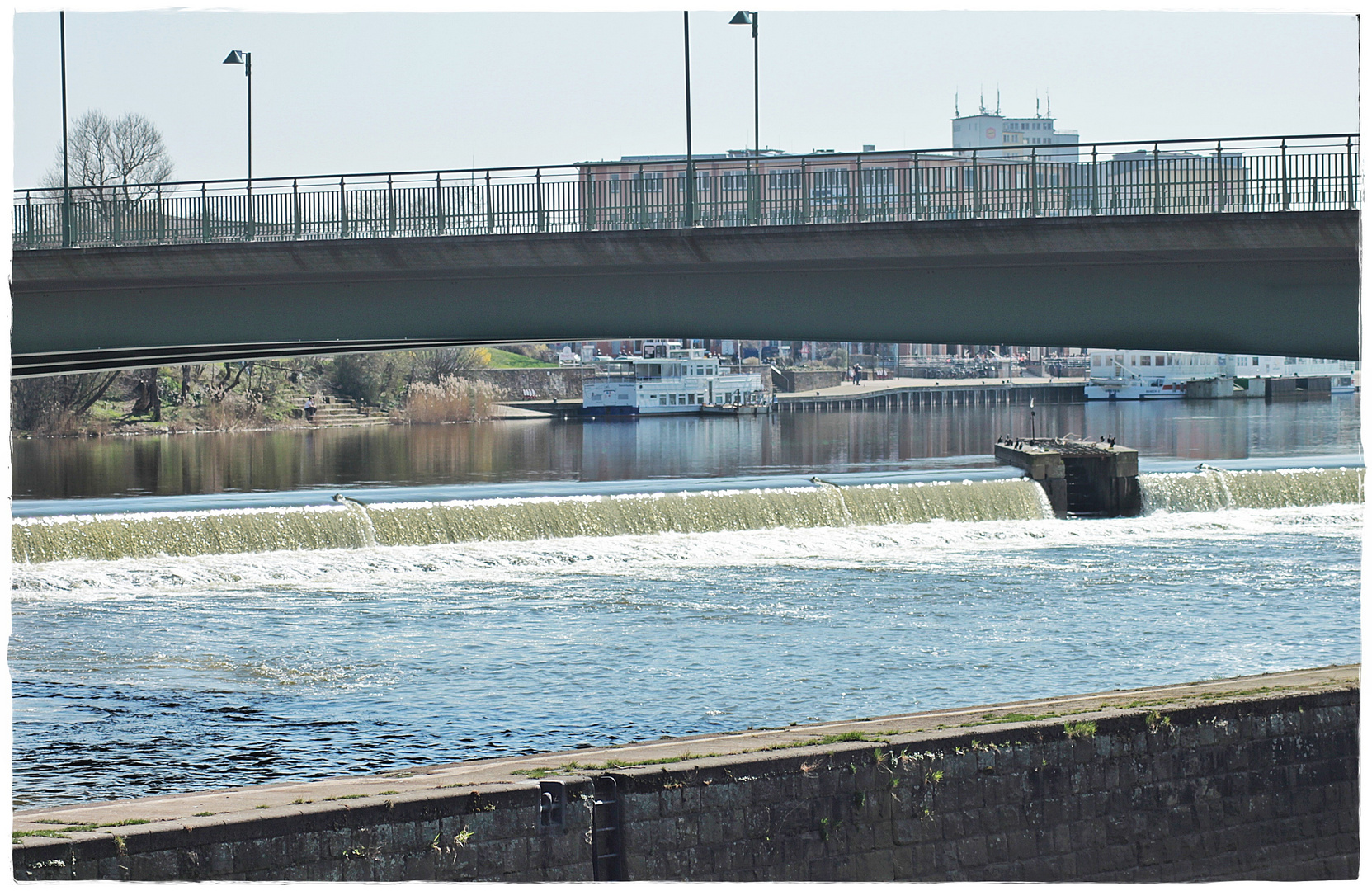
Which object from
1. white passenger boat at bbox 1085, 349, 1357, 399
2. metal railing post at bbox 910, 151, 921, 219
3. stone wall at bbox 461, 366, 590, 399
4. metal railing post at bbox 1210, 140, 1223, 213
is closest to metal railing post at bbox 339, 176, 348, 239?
metal railing post at bbox 910, 151, 921, 219

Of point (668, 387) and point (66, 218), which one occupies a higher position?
point (66, 218)

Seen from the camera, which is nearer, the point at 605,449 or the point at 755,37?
the point at 755,37

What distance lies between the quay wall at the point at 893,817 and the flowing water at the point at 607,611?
6.27 metres

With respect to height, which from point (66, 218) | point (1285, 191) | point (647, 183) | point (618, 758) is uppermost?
point (647, 183)

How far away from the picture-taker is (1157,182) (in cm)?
1864

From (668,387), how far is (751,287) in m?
64.8

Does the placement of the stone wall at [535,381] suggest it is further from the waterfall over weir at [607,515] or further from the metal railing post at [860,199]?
the metal railing post at [860,199]

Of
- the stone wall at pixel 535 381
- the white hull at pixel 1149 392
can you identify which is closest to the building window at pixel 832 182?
the stone wall at pixel 535 381

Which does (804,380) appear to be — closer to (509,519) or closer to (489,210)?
(509,519)

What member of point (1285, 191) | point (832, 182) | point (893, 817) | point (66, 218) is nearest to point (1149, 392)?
point (832, 182)

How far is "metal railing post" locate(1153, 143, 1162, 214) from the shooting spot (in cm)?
1866

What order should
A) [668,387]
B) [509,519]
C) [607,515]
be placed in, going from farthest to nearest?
[668,387] < [607,515] < [509,519]

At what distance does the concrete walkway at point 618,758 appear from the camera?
7973 mm

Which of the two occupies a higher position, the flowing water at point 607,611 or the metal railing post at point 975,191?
the metal railing post at point 975,191
